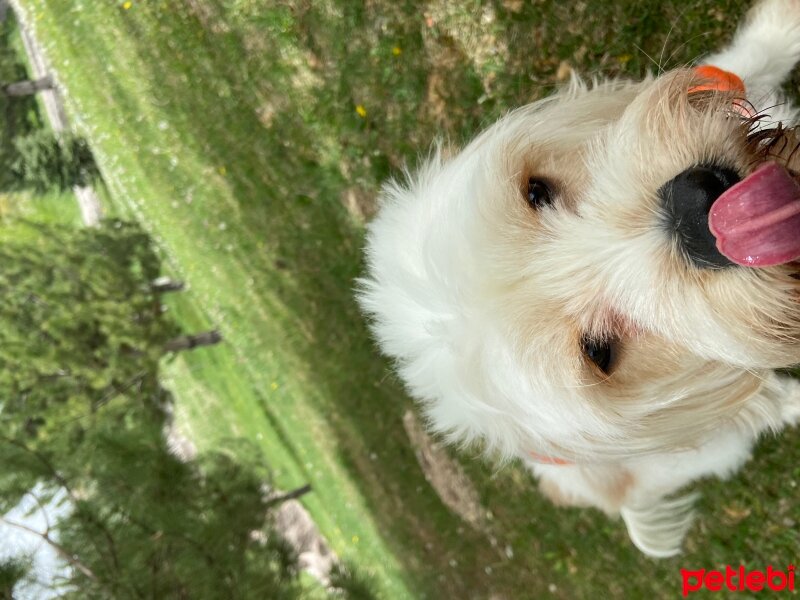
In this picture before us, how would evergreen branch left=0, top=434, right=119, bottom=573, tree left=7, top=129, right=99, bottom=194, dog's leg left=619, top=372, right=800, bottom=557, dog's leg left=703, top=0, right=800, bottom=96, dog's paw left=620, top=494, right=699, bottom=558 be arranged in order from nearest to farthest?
dog's leg left=619, top=372, right=800, bottom=557 < dog's leg left=703, top=0, right=800, bottom=96 < dog's paw left=620, top=494, right=699, bottom=558 < evergreen branch left=0, top=434, right=119, bottom=573 < tree left=7, top=129, right=99, bottom=194

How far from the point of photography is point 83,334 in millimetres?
5410

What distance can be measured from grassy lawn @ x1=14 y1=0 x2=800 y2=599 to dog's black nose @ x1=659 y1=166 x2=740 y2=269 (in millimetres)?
1705

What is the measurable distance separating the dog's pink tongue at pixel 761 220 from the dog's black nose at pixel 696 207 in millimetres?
39

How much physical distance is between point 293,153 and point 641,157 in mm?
4251

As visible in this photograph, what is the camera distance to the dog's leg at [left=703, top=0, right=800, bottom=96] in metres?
2.52

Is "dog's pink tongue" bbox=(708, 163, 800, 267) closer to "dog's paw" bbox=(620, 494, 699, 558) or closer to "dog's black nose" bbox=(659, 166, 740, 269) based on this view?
"dog's black nose" bbox=(659, 166, 740, 269)

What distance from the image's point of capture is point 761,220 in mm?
1125

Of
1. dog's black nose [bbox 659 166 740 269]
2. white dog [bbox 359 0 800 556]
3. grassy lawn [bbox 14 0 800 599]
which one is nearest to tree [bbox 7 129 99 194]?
grassy lawn [bbox 14 0 800 599]

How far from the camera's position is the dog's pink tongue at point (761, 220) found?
1.15 meters

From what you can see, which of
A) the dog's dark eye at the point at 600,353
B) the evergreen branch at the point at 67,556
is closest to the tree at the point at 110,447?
the evergreen branch at the point at 67,556

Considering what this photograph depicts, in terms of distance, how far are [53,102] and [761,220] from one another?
28.3 feet

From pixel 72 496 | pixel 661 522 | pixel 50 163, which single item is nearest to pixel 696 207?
pixel 661 522

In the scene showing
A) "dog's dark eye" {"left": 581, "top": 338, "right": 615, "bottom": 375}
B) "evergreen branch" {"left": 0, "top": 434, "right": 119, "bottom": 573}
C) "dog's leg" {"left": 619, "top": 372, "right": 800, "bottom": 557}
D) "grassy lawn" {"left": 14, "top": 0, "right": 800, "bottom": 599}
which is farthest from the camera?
"evergreen branch" {"left": 0, "top": 434, "right": 119, "bottom": 573}

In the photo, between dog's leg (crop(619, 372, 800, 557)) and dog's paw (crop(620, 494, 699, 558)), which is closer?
dog's leg (crop(619, 372, 800, 557))
